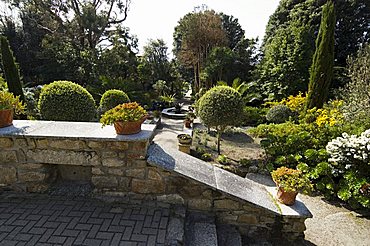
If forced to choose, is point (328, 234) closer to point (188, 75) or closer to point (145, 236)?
point (145, 236)

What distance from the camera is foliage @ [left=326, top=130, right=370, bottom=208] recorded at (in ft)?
11.0

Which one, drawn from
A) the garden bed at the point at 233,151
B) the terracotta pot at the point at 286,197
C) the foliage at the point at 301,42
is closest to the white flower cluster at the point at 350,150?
the garden bed at the point at 233,151

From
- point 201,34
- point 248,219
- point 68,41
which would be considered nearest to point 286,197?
point 248,219

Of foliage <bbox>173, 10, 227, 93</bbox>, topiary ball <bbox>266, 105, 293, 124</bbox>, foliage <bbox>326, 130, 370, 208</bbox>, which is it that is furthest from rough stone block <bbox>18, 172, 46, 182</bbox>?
foliage <bbox>173, 10, 227, 93</bbox>

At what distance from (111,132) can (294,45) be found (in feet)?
36.0

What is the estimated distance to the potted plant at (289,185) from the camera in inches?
96.5

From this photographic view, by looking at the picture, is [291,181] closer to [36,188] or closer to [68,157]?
[68,157]

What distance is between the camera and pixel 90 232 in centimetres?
200

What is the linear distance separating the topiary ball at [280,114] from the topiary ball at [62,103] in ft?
23.1

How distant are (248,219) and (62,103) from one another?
4.92m

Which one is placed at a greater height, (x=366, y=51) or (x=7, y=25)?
(x=7, y=25)

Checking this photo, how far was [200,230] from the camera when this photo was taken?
7.30 ft

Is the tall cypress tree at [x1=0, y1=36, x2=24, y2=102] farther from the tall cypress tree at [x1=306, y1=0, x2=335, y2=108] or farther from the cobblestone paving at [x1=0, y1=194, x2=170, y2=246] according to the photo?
the tall cypress tree at [x1=306, y1=0, x2=335, y2=108]

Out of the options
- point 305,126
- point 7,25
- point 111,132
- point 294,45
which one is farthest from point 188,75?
point 111,132
